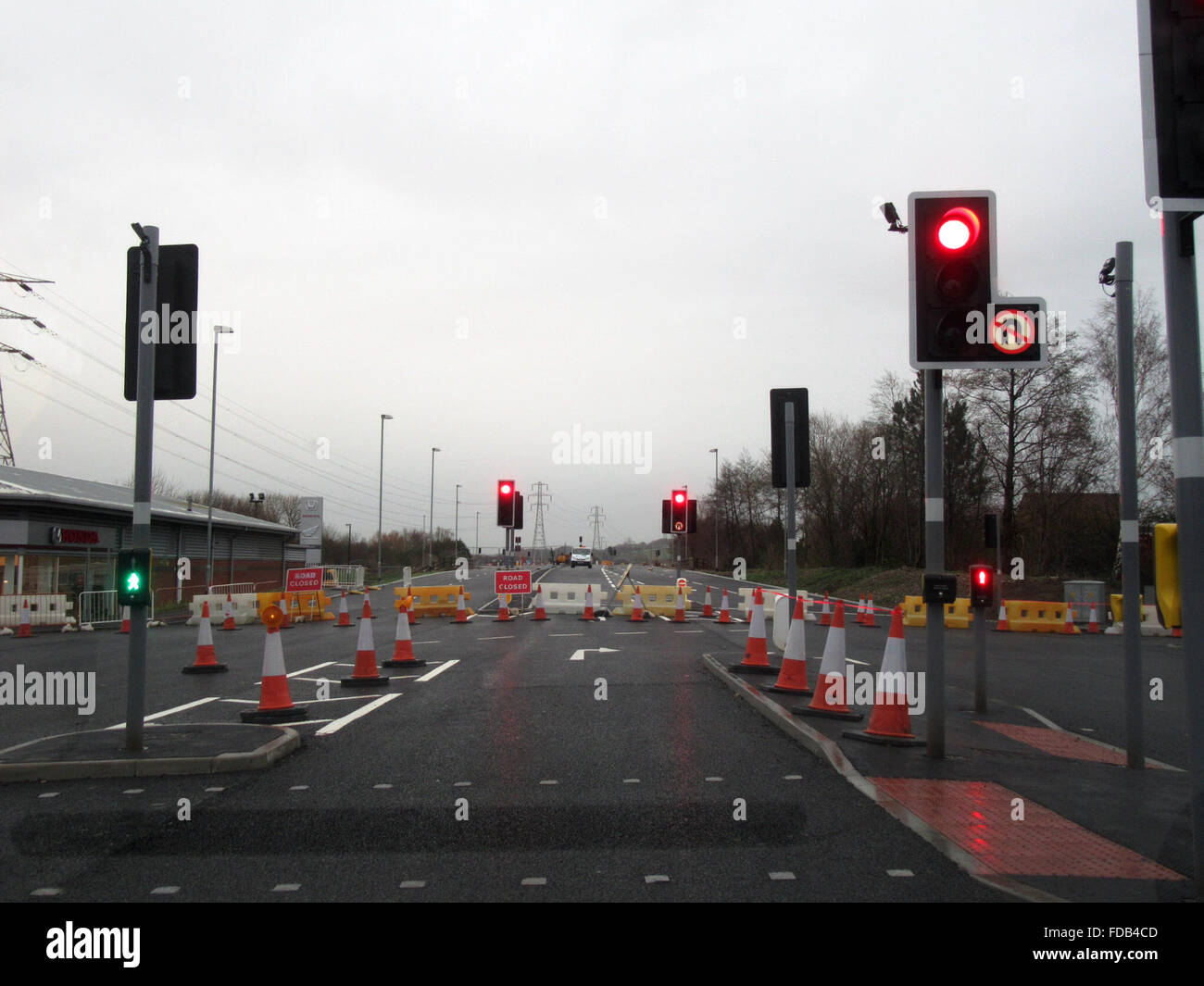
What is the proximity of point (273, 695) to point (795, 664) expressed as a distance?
5.68 meters

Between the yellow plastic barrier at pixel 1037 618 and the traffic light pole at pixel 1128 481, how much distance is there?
1683 centimetres

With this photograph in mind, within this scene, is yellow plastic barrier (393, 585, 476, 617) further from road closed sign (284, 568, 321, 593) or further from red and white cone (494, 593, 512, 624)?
road closed sign (284, 568, 321, 593)

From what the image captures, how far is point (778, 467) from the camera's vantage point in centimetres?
1198

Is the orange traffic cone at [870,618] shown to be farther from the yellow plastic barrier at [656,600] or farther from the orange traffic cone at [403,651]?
the orange traffic cone at [403,651]

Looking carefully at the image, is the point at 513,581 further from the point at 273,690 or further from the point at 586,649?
the point at 273,690

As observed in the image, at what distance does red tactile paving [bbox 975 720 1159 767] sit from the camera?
791 cm

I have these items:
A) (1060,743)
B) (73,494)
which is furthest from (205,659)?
(73,494)

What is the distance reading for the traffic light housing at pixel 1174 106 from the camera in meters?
4.23

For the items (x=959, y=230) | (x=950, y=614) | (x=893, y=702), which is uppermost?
(x=959, y=230)

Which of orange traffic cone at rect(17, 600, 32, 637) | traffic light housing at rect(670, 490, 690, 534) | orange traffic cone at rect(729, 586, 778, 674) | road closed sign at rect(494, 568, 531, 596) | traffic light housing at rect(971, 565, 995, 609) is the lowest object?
orange traffic cone at rect(17, 600, 32, 637)

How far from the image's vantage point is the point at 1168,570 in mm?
4672

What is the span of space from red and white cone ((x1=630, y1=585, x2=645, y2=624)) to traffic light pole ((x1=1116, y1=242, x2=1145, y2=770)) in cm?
1782

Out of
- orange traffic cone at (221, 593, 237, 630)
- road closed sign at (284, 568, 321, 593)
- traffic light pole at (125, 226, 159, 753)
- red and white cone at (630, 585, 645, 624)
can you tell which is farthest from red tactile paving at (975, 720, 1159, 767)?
orange traffic cone at (221, 593, 237, 630)
